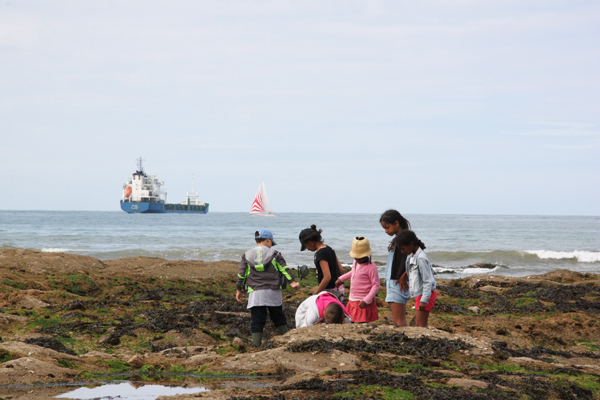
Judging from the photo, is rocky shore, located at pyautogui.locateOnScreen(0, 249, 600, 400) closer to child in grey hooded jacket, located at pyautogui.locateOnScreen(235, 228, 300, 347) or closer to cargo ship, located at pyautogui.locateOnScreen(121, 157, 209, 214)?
child in grey hooded jacket, located at pyautogui.locateOnScreen(235, 228, 300, 347)

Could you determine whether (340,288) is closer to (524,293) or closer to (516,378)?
(516,378)

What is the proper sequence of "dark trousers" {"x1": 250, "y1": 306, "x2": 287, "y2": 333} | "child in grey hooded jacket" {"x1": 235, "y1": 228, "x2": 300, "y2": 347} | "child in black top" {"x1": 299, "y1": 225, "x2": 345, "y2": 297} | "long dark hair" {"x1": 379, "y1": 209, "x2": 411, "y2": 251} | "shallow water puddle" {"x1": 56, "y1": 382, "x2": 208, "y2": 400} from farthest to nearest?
1. "dark trousers" {"x1": 250, "y1": 306, "x2": 287, "y2": 333}
2. "child in grey hooded jacket" {"x1": 235, "y1": 228, "x2": 300, "y2": 347}
3. "child in black top" {"x1": 299, "y1": 225, "x2": 345, "y2": 297}
4. "long dark hair" {"x1": 379, "y1": 209, "x2": 411, "y2": 251}
5. "shallow water puddle" {"x1": 56, "y1": 382, "x2": 208, "y2": 400}

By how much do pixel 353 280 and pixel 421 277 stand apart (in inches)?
33.8

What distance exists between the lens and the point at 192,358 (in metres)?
5.59

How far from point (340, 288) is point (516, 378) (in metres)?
2.40

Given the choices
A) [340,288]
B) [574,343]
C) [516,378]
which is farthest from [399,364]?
[574,343]

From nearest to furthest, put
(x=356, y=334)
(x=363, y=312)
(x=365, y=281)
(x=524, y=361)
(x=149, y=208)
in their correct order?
(x=524, y=361), (x=356, y=334), (x=365, y=281), (x=363, y=312), (x=149, y=208)

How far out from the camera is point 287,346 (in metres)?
5.34

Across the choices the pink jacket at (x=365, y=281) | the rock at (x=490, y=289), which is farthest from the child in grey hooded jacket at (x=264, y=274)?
the rock at (x=490, y=289)

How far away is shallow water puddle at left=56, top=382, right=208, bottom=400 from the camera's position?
4.13 metres

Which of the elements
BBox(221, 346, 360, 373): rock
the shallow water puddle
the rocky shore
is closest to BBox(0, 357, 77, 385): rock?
the rocky shore

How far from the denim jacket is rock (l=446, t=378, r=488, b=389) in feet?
3.66

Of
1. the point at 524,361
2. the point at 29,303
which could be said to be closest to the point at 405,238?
the point at 524,361

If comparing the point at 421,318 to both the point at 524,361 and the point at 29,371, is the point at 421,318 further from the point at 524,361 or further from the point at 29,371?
the point at 29,371
